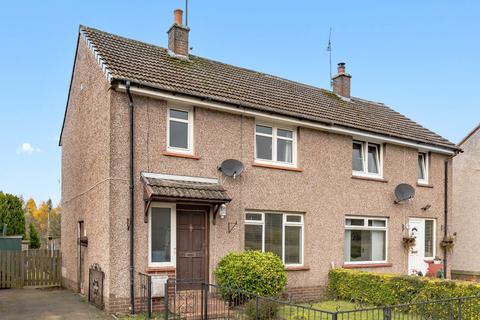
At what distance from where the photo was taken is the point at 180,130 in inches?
509

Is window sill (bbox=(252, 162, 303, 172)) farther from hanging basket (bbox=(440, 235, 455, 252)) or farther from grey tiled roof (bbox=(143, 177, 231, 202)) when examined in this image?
hanging basket (bbox=(440, 235, 455, 252))

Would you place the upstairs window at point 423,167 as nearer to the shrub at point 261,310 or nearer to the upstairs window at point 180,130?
the upstairs window at point 180,130

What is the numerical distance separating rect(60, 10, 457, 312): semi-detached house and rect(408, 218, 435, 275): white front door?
6 cm

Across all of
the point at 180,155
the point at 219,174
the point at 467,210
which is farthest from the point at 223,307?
the point at 467,210

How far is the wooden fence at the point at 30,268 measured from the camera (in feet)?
53.8

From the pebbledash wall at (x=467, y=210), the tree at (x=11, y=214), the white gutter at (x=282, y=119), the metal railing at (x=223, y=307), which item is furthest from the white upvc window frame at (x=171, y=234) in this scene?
the tree at (x=11, y=214)

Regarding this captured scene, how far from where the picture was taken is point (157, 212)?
12.1 m

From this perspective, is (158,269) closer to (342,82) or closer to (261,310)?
(261,310)

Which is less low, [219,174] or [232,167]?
[232,167]

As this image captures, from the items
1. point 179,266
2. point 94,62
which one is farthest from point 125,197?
point 94,62

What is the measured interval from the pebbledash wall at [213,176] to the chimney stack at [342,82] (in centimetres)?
401

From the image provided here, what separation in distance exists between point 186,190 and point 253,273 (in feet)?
8.88

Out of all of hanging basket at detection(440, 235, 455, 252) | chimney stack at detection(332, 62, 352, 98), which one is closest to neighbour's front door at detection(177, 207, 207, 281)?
chimney stack at detection(332, 62, 352, 98)

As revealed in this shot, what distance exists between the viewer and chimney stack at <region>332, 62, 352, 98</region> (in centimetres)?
2058
